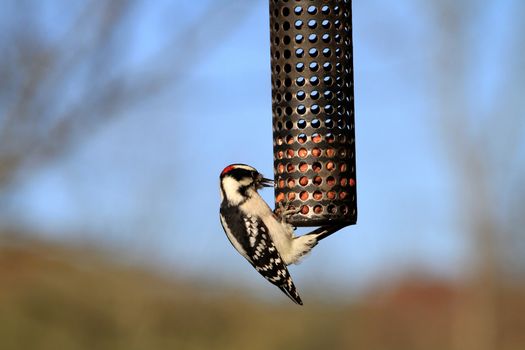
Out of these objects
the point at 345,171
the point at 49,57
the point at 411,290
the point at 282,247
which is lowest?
the point at 411,290

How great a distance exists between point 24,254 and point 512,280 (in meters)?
6.03

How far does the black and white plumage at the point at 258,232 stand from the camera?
19.8 feet

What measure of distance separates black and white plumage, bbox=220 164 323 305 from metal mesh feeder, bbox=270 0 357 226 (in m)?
0.19

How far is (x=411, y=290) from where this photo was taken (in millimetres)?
16188

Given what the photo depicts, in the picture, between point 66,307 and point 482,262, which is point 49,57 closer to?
point 66,307

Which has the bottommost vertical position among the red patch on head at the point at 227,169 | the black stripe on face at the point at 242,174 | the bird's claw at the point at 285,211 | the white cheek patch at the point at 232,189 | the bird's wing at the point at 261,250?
the bird's wing at the point at 261,250

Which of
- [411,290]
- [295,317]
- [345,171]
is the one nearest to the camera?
[345,171]

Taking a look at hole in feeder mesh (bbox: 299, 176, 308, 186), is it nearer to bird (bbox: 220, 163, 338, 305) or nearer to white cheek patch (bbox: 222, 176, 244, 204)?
bird (bbox: 220, 163, 338, 305)

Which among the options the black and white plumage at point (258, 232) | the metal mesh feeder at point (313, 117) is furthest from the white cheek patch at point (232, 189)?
the metal mesh feeder at point (313, 117)

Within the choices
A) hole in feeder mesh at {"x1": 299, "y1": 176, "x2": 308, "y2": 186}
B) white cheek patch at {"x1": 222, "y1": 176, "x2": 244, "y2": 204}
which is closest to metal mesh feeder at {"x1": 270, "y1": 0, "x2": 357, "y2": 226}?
hole in feeder mesh at {"x1": 299, "y1": 176, "x2": 308, "y2": 186}

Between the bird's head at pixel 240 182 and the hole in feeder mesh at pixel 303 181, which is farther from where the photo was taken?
the bird's head at pixel 240 182

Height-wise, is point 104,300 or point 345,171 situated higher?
point 345,171

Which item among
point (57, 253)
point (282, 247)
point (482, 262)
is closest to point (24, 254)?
point (57, 253)

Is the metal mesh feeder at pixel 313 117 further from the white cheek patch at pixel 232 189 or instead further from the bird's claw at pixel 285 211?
the white cheek patch at pixel 232 189
